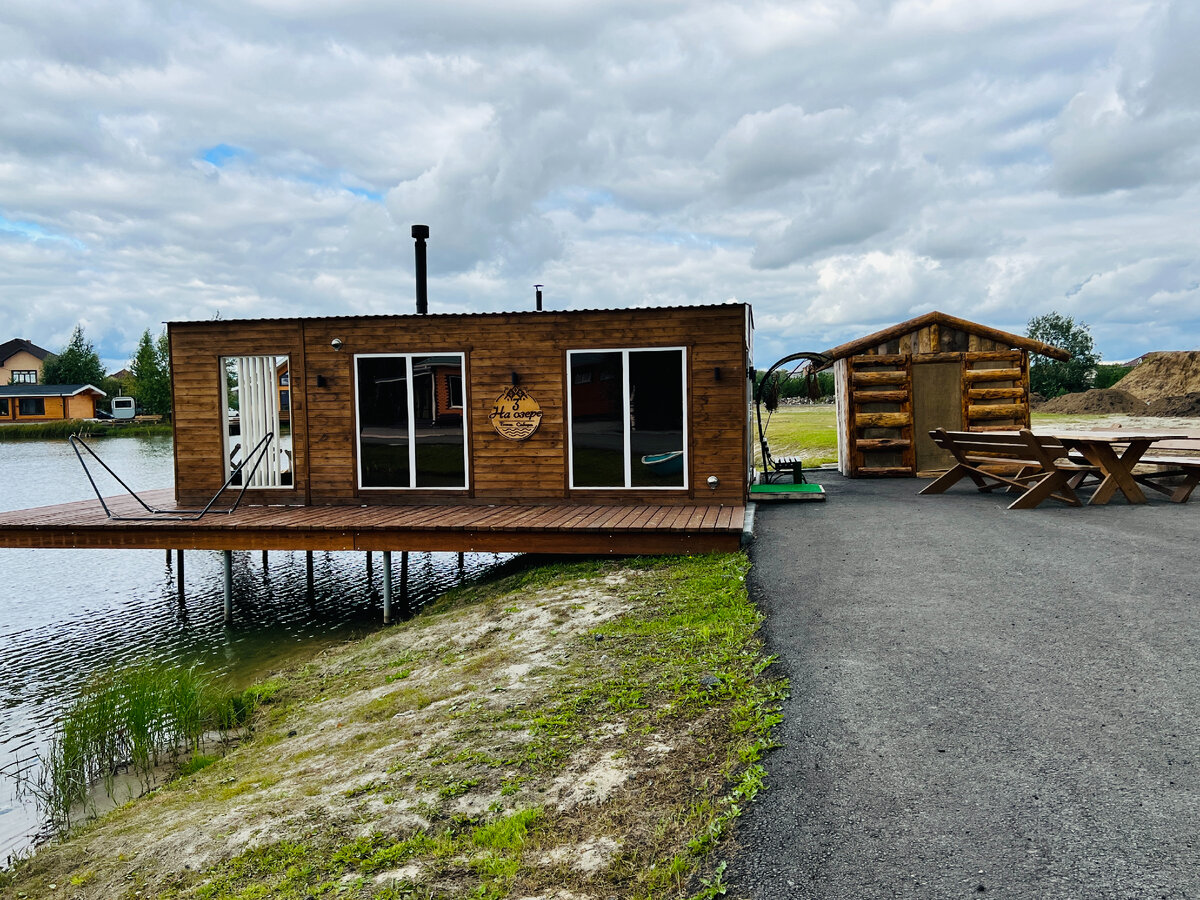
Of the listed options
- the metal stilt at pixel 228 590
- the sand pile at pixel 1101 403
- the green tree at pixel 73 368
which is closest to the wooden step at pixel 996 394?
the metal stilt at pixel 228 590

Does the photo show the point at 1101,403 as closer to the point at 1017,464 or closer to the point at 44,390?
the point at 1017,464

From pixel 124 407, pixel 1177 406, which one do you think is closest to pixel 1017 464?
pixel 1177 406

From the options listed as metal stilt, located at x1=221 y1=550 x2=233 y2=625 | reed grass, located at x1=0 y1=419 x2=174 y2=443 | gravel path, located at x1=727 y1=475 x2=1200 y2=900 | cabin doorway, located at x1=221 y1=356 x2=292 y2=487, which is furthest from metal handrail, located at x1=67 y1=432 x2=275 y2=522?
reed grass, located at x1=0 y1=419 x2=174 y2=443

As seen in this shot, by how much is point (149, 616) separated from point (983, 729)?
11.7 m

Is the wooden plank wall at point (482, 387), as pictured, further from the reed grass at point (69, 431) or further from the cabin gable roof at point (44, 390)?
the cabin gable roof at point (44, 390)

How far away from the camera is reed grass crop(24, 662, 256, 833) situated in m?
6.00

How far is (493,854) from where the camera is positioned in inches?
125

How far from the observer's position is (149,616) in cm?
1181

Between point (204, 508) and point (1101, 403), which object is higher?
point (1101, 403)

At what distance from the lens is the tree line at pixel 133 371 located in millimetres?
62250

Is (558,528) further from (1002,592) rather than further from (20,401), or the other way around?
(20,401)

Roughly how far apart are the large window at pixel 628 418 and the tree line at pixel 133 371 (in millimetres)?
58682

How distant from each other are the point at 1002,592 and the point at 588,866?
4587mm

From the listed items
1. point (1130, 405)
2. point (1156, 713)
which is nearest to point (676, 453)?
point (1156, 713)
